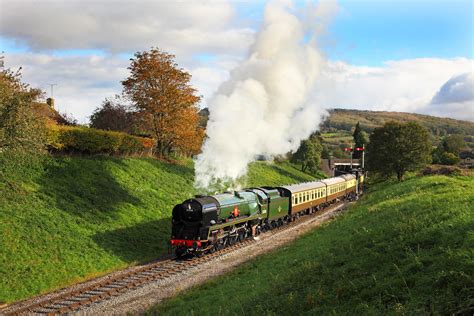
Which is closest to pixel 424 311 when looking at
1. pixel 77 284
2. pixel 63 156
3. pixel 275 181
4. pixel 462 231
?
pixel 462 231

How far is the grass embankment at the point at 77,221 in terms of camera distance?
20.2 meters

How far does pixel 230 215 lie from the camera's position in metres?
27.0

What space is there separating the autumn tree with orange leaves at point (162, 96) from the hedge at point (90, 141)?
3014mm

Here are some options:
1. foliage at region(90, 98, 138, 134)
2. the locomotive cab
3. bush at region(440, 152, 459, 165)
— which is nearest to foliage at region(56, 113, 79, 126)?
foliage at region(90, 98, 138, 134)

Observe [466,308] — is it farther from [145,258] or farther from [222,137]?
[222,137]

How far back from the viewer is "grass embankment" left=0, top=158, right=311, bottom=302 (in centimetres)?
2023

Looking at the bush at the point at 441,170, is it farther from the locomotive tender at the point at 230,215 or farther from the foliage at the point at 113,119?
the foliage at the point at 113,119

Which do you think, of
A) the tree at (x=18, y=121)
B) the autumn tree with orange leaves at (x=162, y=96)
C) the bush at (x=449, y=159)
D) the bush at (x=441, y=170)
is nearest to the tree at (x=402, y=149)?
the bush at (x=441, y=170)

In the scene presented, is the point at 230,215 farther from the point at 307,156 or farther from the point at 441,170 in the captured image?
the point at 307,156

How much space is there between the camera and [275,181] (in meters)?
63.6

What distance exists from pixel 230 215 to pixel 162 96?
19298mm

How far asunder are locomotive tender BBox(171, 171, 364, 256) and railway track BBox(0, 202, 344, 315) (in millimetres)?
1079

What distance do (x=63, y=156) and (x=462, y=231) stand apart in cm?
2756

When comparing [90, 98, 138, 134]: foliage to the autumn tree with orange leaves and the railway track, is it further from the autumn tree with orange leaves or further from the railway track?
the railway track
